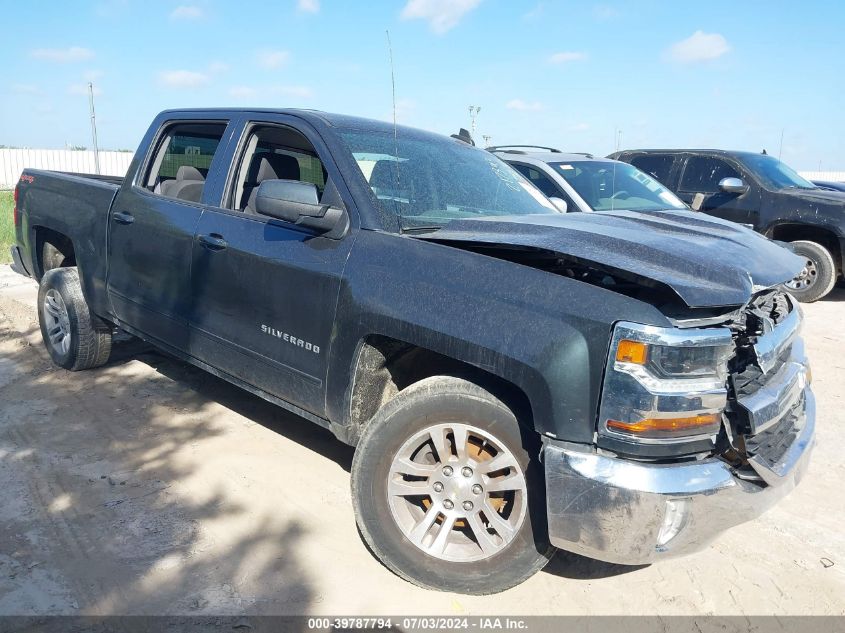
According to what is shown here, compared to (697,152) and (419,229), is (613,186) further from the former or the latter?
(419,229)

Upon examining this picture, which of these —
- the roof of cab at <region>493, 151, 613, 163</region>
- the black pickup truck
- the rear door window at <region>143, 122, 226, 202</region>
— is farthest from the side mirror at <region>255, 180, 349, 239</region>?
the roof of cab at <region>493, 151, 613, 163</region>

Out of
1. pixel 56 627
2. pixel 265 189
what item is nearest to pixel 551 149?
pixel 265 189

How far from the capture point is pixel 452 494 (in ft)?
9.14

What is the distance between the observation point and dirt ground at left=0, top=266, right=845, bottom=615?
2.77 meters

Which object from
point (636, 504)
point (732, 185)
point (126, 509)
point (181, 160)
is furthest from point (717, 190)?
point (126, 509)

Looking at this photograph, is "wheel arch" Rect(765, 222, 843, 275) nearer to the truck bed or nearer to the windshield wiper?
the windshield wiper

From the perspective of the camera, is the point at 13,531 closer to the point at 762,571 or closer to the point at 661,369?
the point at 661,369

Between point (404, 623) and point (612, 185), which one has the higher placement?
point (612, 185)

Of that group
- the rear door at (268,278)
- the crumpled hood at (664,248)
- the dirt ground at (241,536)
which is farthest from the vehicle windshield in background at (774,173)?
the rear door at (268,278)

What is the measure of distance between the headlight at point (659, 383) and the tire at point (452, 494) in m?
0.39

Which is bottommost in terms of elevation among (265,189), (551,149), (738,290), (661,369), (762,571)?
(762,571)

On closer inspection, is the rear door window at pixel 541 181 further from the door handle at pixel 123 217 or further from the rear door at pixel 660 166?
the door handle at pixel 123 217

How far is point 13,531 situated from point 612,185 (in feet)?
21.1

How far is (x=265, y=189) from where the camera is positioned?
125 inches
